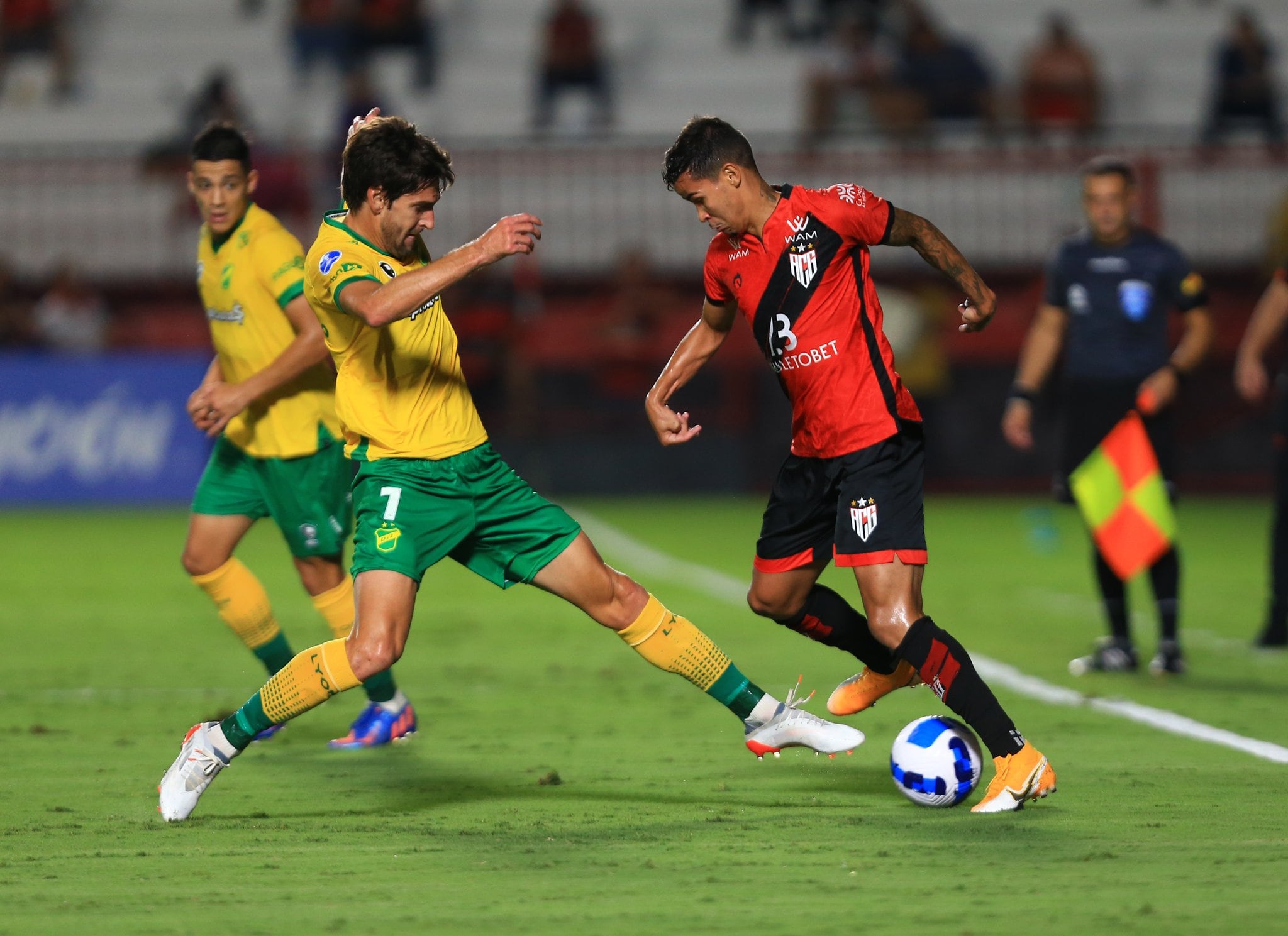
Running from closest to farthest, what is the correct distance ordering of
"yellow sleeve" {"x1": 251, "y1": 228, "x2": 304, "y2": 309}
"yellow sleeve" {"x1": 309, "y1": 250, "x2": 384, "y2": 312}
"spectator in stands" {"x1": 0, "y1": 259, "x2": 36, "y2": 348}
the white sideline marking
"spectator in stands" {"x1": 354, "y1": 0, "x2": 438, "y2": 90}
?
1. "yellow sleeve" {"x1": 309, "y1": 250, "x2": 384, "y2": 312}
2. the white sideline marking
3. "yellow sleeve" {"x1": 251, "y1": 228, "x2": 304, "y2": 309}
4. "spectator in stands" {"x1": 0, "y1": 259, "x2": 36, "y2": 348}
5. "spectator in stands" {"x1": 354, "y1": 0, "x2": 438, "y2": 90}

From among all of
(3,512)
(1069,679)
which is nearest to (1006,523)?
(1069,679)

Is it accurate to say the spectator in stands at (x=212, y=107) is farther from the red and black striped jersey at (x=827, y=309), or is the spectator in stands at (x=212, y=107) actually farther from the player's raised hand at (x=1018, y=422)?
the red and black striped jersey at (x=827, y=309)

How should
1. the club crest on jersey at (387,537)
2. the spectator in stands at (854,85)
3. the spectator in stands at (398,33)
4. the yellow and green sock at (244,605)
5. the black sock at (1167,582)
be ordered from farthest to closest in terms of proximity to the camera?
1. the spectator in stands at (398,33)
2. the spectator in stands at (854,85)
3. the black sock at (1167,582)
4. the yellow and green sock at (244,605)
5. the club crest on jersey at (387,537)

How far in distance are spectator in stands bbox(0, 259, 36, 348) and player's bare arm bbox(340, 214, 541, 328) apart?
1383 cm

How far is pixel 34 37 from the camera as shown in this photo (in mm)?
21344

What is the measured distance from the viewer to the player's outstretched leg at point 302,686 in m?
4.94

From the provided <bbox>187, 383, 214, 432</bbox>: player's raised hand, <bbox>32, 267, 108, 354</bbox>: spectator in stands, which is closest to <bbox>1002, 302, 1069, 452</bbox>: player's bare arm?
<bbox>187, 383, 214, 432</bbox>: player's raised hand

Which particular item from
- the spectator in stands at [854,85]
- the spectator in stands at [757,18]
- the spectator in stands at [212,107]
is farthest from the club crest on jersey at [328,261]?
the spectator in stands at [757,18]

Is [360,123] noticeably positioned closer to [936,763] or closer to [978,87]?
[936,763]

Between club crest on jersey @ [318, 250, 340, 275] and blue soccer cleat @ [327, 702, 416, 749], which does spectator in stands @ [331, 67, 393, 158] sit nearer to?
blue soccer cleat @ [327, 702, 416, 749]

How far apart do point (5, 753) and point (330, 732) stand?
3.77ft

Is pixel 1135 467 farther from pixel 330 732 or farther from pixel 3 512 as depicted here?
pixel 3 512

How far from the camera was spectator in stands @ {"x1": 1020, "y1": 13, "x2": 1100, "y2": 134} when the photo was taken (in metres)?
20.0

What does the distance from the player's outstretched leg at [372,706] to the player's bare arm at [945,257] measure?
2.30 meters
